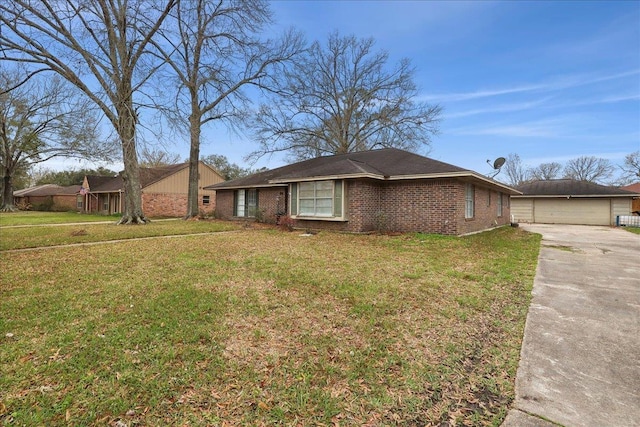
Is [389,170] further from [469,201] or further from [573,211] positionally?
[573,211]

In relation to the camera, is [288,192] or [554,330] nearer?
[554,330]

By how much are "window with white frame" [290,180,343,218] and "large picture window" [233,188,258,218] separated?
3.77 metres

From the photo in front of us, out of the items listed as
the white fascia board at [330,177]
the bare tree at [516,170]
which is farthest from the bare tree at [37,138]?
the bare tree at [516,170]

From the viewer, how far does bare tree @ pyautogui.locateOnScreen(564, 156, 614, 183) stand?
154 ft

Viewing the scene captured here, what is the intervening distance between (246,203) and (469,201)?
11312mm

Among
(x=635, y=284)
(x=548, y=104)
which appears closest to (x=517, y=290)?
(x=635, y=284)

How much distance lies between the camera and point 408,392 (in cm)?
236

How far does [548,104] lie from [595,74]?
313cm

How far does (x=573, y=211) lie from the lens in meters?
22.1

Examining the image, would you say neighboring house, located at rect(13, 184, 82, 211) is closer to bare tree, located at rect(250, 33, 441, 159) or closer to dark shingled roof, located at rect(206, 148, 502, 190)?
bare tree, located at rect(250, 33, 441, 159)

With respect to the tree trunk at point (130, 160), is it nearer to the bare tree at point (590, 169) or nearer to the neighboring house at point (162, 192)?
the neighboring house at point (162, 192)

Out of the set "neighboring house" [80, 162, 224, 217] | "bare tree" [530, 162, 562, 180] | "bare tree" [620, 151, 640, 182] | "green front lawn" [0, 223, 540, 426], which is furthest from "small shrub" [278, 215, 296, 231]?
"bare tree" [620, 151, 640, 182]

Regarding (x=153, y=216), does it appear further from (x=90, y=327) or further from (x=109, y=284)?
(x=90, y=327)

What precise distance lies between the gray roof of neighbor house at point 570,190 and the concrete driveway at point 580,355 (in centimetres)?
1963
